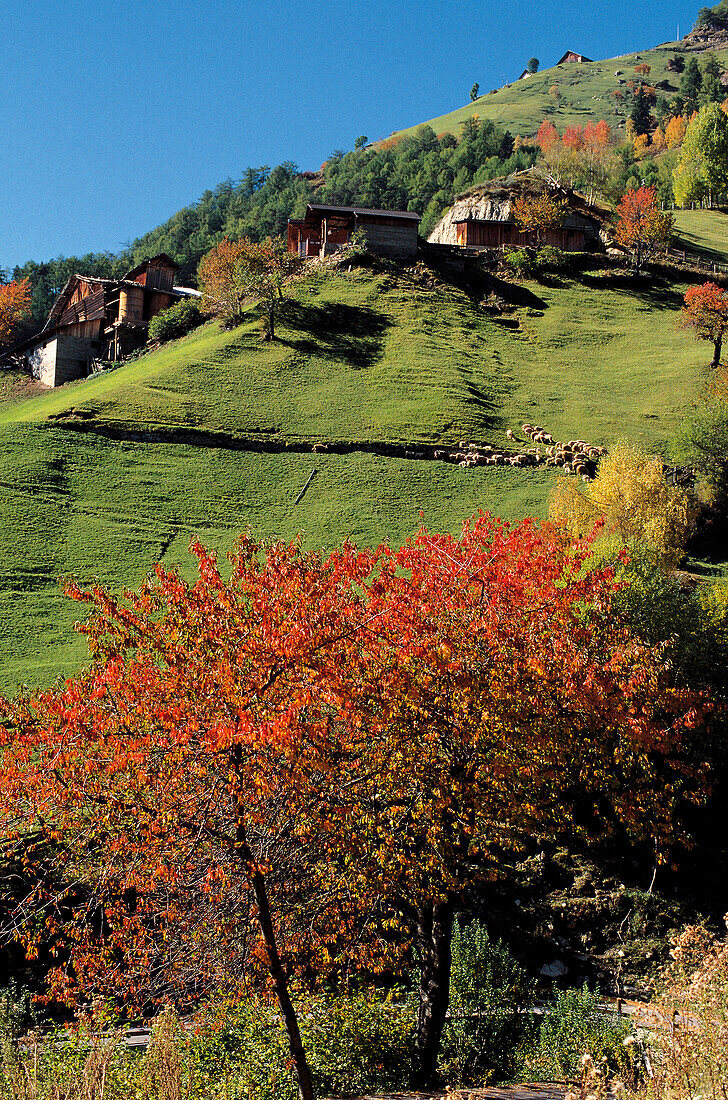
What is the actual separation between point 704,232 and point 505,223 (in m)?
37.9

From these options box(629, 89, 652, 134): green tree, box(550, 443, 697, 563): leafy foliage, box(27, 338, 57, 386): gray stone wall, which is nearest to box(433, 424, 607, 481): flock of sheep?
box(550, 443, 697, 563): leafy foliage

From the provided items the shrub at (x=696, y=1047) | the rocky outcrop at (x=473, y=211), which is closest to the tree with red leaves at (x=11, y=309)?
the rocky outcrop at (x=473, y=211)

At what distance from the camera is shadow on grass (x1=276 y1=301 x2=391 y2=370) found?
67688 millimetres

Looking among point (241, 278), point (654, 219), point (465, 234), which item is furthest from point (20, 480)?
point (654, 219)

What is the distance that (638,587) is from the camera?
28.5m

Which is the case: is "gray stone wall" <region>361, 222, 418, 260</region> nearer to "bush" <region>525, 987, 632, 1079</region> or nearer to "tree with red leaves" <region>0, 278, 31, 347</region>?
"tree with red leaves" <region>0, 278, 31, 347</region>

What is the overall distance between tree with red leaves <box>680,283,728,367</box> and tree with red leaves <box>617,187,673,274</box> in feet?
57.8

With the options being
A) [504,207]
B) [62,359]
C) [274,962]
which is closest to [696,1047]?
[274,962]

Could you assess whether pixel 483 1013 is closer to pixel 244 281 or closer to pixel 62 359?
pixel 244 281

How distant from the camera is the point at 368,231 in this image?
84.4 meters

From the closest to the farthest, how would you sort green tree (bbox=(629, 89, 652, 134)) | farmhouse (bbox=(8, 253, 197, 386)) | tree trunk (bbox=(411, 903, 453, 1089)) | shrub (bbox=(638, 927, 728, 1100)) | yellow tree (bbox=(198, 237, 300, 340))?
shrub (bbox=(638, 927, 728, 1100)) < tree trunk (bbox=(411, 903, 453, 1089)) < yellow tree (bbox=(198, 237, 300, 340)) < farmhouse (bbox=(8, 253, 197, 386)) < green tree (bbox=(629, 89, 652, 134))

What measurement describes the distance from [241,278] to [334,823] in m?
66.4

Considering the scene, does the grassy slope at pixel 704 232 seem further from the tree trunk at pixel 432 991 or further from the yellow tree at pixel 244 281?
the tree trunk at pixel 432 991

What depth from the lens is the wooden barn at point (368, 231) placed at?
276 ft
